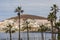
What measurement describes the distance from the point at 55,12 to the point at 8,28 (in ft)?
76.3

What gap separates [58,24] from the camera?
A: 316ft

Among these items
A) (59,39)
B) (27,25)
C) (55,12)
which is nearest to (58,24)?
(55,12)

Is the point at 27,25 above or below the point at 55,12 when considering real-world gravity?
below

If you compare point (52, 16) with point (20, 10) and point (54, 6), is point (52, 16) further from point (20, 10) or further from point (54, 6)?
point (20, 10)

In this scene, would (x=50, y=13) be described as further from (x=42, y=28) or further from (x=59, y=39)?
(x=42, y=28)

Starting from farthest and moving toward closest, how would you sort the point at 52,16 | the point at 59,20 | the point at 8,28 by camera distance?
the point at 8,28 < the point at 59,20 < the point at 52,16

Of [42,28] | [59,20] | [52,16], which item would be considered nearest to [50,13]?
[52,16]

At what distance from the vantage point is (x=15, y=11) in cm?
10325

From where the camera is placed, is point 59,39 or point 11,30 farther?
point 11,30

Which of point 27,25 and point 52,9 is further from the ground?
point 52,9

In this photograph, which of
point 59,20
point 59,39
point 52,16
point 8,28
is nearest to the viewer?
point 59,39

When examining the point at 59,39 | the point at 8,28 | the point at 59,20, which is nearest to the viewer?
the point at 59,39

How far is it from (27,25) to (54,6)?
1934cm

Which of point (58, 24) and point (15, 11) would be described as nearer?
point (58, 24)
